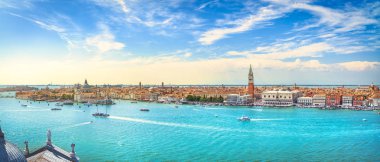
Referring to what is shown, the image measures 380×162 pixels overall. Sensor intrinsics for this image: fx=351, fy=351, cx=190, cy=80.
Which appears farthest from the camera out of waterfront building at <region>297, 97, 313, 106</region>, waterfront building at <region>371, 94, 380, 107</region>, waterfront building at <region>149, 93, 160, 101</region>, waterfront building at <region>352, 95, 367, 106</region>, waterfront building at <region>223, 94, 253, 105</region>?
waterfront building at <region>149, 93, 160, 101</region>

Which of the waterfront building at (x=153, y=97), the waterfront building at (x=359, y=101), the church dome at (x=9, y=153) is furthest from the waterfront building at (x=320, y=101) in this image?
the church dome at (x=9, y=153)

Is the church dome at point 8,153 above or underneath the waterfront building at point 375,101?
above

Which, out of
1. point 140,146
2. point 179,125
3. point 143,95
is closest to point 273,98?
point 143,95

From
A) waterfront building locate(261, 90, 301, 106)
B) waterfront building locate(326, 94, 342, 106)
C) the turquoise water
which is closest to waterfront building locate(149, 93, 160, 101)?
waterfront building locate(261, 90, 301, 106)

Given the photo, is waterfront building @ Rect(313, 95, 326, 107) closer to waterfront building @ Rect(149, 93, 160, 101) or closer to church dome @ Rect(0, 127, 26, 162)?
waterfront building @ Rect(149, 93, 160, 101)

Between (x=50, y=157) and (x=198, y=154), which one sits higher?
(x=50, y=157)

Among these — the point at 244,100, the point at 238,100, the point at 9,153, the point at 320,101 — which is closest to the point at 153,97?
the point at 238,100

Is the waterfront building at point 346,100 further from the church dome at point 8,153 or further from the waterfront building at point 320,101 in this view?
the church dome at point 8,153

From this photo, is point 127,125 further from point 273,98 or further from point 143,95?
point 143,95
